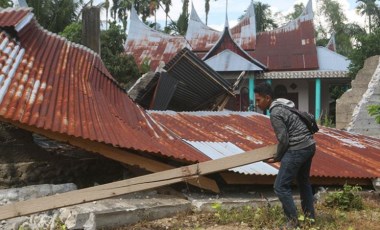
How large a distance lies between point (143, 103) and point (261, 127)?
231cm

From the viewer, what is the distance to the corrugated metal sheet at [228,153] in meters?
5.50

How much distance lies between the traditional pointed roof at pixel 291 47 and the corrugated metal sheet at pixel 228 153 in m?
14.9

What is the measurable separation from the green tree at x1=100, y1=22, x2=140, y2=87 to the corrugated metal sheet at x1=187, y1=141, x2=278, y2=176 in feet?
35.7

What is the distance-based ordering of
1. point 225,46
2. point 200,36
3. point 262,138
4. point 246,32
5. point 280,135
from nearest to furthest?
A: point 280,135 → point 262,138 → point 225,46 → point 246,32 → point 200,36

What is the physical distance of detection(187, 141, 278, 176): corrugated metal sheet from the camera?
5.50 metres

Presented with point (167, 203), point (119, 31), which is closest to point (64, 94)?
point (167, 203)

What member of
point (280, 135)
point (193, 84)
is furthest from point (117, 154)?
point (193, 84)

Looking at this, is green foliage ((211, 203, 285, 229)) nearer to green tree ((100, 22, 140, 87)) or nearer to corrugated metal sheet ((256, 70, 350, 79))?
green tree ((100, 22, 140, 87))

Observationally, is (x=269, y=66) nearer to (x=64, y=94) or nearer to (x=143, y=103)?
(x=143, y=103)

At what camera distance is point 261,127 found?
7.82 m

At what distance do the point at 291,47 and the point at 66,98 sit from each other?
17692 mm

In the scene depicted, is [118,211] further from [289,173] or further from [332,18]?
[332,18]

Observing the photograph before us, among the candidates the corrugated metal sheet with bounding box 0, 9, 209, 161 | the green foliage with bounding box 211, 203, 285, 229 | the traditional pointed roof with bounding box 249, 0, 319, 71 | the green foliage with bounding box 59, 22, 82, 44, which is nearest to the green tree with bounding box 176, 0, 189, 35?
the traditional pointed roof with bounding box 249, 0, 319, 71

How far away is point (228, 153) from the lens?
586 centimetres
